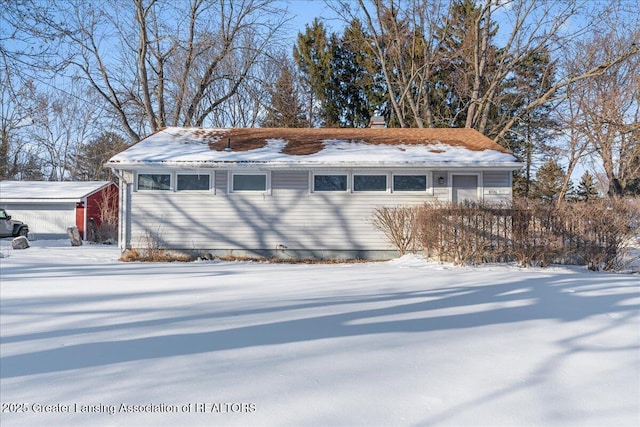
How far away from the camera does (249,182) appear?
11.7 m

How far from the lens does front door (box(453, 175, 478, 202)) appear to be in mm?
11641

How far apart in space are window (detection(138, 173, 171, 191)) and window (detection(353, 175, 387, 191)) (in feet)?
16.2

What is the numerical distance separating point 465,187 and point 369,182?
2.55 m

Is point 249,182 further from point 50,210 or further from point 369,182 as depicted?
point 50,210

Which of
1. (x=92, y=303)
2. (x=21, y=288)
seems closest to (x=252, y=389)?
(x=92, y=303)

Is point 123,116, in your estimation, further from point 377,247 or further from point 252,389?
point 252,389

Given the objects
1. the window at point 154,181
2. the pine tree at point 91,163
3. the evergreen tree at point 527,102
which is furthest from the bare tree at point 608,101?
the pine tree at point 91,163

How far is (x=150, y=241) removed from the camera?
1147cm

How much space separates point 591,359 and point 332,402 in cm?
218

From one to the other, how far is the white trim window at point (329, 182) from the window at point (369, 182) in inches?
11.5

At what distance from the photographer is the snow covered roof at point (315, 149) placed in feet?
37.0

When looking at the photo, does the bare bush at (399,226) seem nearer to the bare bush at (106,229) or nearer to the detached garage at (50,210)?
the bare bush at (106,229)

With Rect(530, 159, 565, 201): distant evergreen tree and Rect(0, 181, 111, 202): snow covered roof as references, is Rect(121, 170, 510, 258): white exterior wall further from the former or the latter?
Rect(530, 159, 565, 201): distant evergreen tree

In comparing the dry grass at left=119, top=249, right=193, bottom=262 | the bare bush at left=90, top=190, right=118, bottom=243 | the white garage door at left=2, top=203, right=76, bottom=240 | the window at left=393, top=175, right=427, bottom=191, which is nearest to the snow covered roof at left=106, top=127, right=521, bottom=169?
the window at left=393, top=175, right=427, bottom=191
